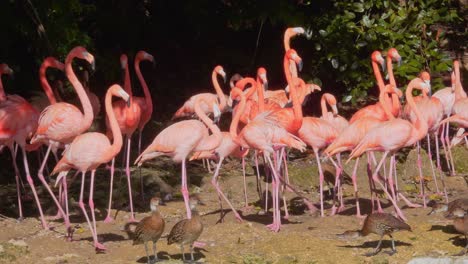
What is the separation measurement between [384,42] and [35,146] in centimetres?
506

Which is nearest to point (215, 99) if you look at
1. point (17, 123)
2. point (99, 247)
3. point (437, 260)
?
point (17, 123)

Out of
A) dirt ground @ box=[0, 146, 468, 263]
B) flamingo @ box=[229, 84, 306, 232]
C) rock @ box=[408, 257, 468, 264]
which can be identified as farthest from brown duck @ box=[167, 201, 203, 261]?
rock @ box=[408, 257, 468, 264]

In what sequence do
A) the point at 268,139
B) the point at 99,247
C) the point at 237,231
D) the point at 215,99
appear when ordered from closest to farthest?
the point at 99,247, the point at 237,231, the point at 268,139, the point at 215,99

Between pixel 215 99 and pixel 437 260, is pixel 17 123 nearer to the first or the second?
pixel 215 99

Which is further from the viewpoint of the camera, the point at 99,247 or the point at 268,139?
the point at 268,139

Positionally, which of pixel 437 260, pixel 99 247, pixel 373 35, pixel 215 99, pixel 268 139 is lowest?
pixel 437 260

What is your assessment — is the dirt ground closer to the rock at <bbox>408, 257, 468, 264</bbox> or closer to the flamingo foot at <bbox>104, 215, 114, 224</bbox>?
the flamingo foot at <bbox>104, 215, 114, 224</bbox>

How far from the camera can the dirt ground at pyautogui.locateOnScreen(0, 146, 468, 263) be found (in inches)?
281

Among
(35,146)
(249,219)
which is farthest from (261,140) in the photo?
(35,146)

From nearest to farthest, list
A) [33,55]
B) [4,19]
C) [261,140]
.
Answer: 1. [261,140]
2. [4,19]
3. [33,55]

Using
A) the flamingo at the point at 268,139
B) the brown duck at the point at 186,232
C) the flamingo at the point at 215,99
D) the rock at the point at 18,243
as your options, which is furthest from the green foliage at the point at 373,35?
the rock at the point at 18,243

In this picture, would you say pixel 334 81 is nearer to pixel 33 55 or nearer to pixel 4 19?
pixel 33 55

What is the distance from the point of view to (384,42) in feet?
39.6

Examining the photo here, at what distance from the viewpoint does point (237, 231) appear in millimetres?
7848
